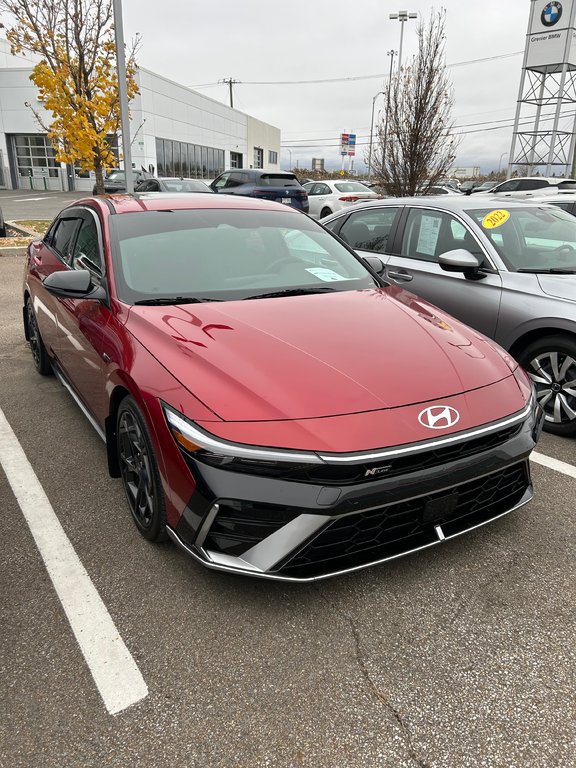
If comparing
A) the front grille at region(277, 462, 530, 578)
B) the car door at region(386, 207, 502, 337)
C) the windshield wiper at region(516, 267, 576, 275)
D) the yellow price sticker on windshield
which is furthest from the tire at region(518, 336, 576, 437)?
the front grille at region(277, 462, 530, 578)

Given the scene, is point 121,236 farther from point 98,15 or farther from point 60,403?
point 98,15

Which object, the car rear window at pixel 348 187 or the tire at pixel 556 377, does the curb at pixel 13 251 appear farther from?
the tire at pixel 556 377

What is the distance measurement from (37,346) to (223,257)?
7.84 ft

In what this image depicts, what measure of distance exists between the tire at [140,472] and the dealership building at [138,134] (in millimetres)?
30339

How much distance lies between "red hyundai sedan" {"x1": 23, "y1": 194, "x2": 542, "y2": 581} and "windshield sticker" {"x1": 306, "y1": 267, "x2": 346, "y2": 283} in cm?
2

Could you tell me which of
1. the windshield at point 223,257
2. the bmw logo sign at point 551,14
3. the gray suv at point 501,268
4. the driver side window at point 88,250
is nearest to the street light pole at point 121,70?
the gray suv at point 501,268

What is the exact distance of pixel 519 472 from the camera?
8.20 ft

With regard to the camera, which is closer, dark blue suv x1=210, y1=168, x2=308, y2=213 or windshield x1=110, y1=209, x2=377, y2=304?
windshield x1=110, y1=209, x2=377, y2=304

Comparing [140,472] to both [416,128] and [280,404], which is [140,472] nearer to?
[280,404]

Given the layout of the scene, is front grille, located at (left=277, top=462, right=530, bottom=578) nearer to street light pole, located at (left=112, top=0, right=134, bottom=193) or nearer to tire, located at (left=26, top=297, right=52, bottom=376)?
tire, located at (left=26, top=297, right=52, bottom=376)

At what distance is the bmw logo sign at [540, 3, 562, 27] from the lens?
2667 cm

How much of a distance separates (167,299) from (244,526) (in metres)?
1.36

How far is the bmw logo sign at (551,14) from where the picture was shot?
26.7m

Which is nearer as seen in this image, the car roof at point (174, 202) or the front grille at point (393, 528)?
the front grille at point (393, 528)
